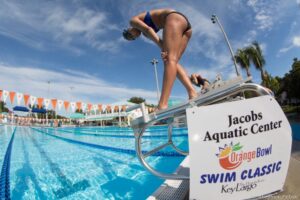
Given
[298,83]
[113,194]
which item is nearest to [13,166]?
[113,194]

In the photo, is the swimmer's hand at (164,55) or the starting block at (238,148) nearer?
the starting block at (238,148)

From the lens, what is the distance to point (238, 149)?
144cm

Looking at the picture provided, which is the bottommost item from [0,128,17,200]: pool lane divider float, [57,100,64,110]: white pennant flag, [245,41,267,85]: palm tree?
[0,128,17,200]: pool lane divider float

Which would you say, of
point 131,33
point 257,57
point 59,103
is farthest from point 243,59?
point 131,33

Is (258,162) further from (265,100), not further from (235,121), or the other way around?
(265,100)

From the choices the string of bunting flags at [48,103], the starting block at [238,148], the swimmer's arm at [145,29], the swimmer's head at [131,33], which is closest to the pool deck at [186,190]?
the starting block at [238,148]

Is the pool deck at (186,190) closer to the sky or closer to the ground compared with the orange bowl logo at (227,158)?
closer to the ground

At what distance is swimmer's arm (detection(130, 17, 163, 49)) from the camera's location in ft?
7.32

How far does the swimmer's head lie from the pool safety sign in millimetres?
1367

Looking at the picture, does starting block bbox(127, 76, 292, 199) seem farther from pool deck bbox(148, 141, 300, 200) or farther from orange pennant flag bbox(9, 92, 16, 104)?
orange pennant flag bbox(9, 92, 16, 104)

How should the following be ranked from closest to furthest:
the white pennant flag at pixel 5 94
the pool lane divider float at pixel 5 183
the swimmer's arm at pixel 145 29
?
1. the swimmer's arm at pixel 145 29
2. the pool lane divider float at pixel 5 183
3. the white pennant flag at pixel 5 94

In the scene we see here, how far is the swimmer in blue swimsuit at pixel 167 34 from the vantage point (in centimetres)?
199

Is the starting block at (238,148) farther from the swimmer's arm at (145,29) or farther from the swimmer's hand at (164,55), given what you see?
the swimmer's arm at (145,29)

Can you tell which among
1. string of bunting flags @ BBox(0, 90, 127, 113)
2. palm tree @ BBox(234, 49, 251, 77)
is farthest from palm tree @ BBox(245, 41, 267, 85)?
string of bunting flags @ BBox(0, 90, 127, 113)
